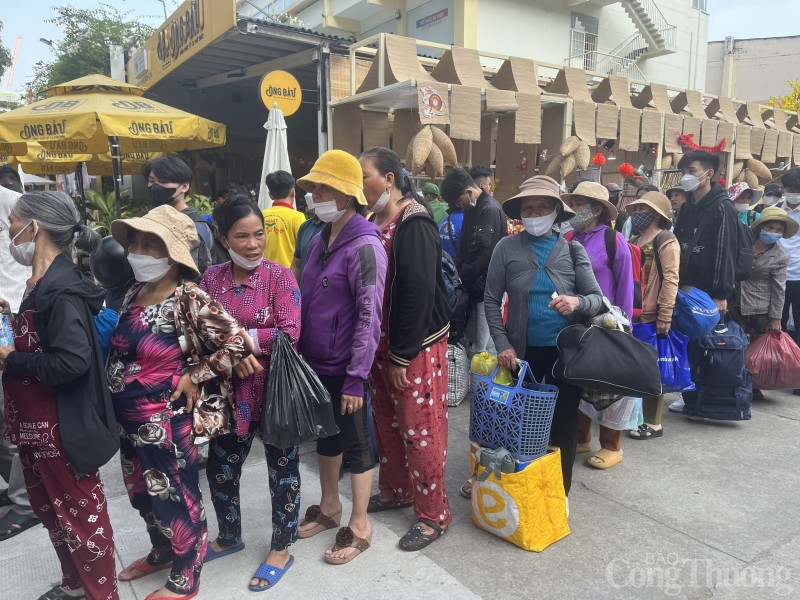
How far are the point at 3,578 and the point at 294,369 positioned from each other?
1803 millimetres

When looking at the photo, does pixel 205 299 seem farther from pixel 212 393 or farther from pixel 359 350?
pixel 359 350

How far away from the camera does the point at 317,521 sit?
3.09 m

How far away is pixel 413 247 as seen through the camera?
275cm

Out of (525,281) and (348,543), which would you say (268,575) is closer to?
(348,543)

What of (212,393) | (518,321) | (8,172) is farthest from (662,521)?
(8,172)

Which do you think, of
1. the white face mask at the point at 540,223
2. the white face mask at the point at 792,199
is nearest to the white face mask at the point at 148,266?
the white face mask at the point at 540,223

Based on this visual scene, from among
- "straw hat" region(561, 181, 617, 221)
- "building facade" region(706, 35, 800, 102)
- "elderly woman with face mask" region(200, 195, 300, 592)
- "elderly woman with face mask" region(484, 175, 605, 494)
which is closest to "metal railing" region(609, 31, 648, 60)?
"building facade" region(706, 35, 800, 102)

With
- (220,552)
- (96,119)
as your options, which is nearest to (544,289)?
(220,552)

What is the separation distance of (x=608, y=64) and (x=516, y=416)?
62.6ft

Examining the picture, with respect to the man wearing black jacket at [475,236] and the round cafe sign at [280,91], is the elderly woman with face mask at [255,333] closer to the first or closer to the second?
the man wearing black jacket at [475,236]

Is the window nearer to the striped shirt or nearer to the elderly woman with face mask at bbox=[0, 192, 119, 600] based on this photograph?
the striped shirt

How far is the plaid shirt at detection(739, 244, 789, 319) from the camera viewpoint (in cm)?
516

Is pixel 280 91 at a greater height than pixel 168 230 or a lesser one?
greater

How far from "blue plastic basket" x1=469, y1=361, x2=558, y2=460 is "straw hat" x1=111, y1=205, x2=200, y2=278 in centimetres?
154
